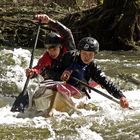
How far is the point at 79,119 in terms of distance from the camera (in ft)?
22.4

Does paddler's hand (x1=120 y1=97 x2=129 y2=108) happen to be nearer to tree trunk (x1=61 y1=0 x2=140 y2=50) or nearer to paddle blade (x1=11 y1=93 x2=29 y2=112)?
paddle blade (x1=11 y1=93 x2=29 y2=112)

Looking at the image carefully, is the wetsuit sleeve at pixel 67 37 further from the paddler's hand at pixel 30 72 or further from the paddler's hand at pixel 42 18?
the paddler's hand at pixel 30 72

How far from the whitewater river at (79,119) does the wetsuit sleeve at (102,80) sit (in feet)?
1.26

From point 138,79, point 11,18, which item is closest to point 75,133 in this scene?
point 138,79

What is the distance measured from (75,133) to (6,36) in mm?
8656

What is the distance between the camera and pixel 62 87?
699 centimetres

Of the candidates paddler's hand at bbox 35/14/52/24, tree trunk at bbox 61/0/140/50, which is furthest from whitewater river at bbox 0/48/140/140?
tree trunk at bbox 61/0/140/50

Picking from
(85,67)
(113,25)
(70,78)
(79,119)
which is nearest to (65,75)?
(70,78)

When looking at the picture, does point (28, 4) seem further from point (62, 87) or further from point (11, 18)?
point (62, 87)

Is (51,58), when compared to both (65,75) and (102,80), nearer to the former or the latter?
(65,75)

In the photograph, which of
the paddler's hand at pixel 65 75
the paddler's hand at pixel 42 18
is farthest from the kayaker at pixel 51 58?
the paddler's hand at pixel 42 18

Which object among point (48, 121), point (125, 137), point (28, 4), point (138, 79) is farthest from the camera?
point (28, 4)

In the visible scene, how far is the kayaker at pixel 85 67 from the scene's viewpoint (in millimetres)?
6941

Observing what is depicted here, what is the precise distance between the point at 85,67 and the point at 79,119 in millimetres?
828
